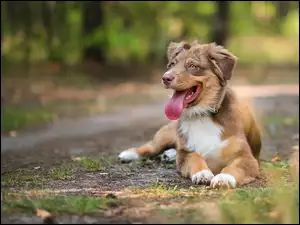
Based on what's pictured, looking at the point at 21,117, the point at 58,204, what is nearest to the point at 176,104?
the point at 58,204

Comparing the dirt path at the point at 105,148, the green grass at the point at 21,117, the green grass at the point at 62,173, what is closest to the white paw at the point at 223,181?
the dirt path at the point at 105,148

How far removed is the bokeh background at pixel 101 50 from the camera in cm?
1695

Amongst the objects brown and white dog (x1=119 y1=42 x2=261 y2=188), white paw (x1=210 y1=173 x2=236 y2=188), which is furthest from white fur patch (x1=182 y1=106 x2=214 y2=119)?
white paw (x1=210 y1=173 x2=236 y2=188)

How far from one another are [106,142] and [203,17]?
1272cm

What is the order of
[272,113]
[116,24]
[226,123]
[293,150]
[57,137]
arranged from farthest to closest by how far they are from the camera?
[116,24] → [272,113] → [57,137] → [293,150] → [226,123]

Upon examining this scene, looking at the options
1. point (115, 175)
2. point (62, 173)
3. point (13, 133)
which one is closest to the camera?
point (62, 173)

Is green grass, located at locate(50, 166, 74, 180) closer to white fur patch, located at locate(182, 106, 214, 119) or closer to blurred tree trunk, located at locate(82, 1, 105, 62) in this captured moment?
white fur patch, located at locate(182, 106, 214, 119)

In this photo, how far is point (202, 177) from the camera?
671cm

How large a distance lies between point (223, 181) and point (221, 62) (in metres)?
1.41

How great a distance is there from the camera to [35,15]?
17625 mm

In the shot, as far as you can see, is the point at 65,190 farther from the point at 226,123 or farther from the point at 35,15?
the point at 35,15

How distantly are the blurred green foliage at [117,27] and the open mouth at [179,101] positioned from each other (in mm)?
8978

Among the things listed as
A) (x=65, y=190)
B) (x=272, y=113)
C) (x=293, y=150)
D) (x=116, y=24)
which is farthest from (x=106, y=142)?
A: (x=116, y=24)

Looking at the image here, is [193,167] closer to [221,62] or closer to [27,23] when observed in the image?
[221,62]
